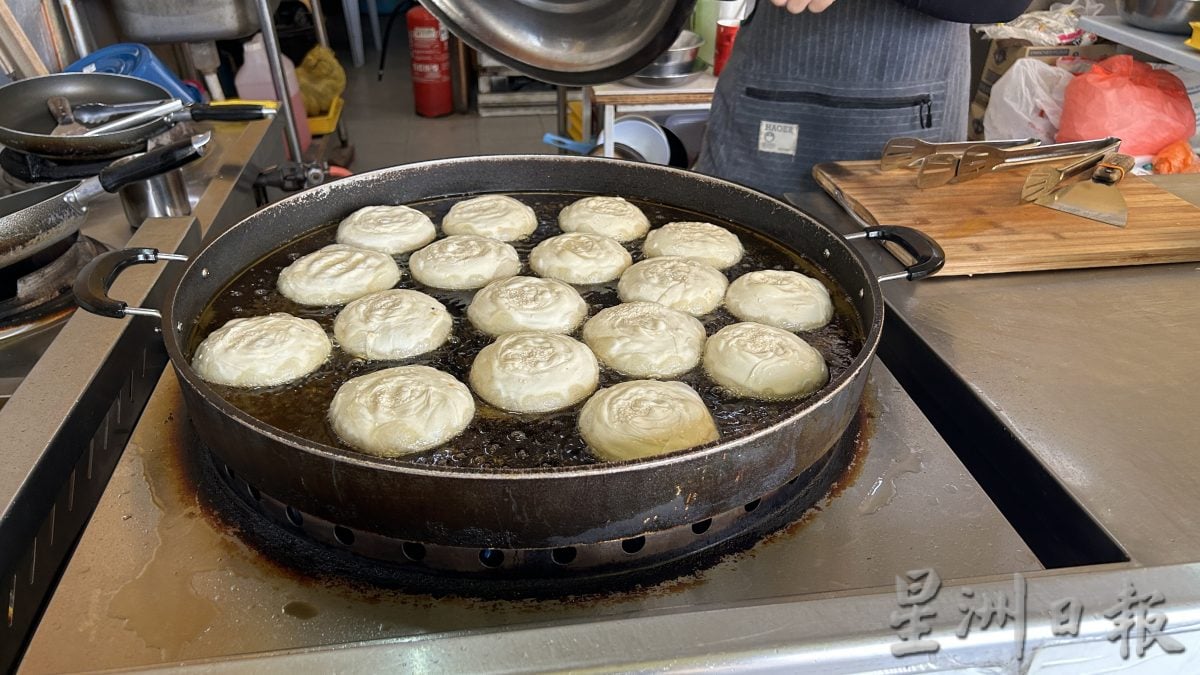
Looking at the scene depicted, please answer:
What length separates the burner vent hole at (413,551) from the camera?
3.49ft

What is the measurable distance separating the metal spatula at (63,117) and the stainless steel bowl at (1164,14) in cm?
446

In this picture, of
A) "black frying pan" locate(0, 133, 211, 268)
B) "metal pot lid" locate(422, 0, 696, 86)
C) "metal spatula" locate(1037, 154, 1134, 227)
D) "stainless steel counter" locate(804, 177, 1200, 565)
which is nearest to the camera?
"stainless steel counter" locate(804, 177, 1200, 565)

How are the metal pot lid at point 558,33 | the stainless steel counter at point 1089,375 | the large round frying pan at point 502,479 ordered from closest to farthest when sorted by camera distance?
Result: the large round frying pan at point 502,479, the stainless steel counter at point 1089,375, the metal pot lid at point 558,33

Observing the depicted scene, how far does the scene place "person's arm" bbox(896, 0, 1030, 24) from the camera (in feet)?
6.73

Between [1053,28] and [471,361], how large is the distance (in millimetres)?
4376

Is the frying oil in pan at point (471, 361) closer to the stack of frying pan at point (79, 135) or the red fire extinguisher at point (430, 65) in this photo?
the stack of frying pan at point (79, 135)

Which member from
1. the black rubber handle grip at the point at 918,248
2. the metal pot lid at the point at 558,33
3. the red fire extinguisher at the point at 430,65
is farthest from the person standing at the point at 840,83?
the red fire extinguisher at the point at 430,65

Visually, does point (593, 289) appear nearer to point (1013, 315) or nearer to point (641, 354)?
point (641, 354)

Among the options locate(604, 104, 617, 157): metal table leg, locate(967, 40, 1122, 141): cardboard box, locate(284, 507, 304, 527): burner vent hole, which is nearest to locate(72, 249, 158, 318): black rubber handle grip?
locate(284, 507, 304, 527): burner vent hole

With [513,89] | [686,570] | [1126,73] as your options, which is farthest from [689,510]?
[513,89]

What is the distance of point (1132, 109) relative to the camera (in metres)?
3.38

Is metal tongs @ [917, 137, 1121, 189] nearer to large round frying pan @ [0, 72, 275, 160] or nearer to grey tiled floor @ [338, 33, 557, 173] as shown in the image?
large round frying pan @ [0, 72, 275, 160]

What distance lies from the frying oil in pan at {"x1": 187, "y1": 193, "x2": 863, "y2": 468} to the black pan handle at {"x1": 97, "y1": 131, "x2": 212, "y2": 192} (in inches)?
10.9

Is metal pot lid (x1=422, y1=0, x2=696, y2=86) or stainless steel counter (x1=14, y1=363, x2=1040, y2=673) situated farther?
metal pot lid (x1=422, y1=0, x2=696, y2=86)
